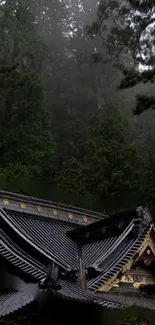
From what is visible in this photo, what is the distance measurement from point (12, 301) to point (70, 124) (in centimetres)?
3062

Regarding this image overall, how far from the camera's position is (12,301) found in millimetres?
9633

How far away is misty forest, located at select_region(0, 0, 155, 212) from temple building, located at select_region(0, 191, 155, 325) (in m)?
6.28

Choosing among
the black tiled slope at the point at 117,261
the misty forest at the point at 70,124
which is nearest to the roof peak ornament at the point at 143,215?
the black tiled slope at the point at 117,261

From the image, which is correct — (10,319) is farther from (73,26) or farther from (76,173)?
(73,26)

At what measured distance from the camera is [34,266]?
10.6 m

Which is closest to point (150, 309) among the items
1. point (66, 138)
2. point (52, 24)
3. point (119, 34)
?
point (119, 34)

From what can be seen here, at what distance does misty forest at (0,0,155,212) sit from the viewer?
26.5 metres

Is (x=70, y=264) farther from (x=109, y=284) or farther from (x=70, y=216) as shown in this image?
(x=70, y=216)

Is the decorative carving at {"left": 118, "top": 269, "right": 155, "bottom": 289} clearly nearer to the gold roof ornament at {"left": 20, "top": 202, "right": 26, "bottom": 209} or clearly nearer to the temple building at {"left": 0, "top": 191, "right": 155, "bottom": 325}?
the temple building at {"left": 0, "top": 191, "right": 155, "bottom": 325}

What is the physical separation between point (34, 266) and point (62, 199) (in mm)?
15948

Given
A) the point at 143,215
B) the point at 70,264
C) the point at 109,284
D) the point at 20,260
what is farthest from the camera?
the point at 143,215

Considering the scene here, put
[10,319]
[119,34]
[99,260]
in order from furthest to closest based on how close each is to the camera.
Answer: [119,34] → [99,260] → [10,319]

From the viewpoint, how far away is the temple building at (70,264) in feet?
32.1

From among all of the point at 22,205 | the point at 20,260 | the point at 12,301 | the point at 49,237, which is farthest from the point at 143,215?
the point at 12,301
